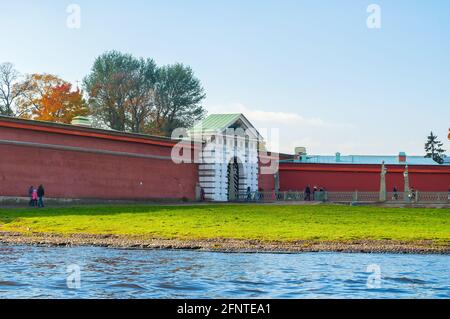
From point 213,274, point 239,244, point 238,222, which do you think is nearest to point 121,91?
point 238,222

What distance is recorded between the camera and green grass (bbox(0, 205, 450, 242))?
86.7 ft

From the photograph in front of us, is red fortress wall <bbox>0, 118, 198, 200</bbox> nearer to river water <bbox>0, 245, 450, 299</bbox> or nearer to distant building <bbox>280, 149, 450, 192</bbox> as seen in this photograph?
distant building <bbox>280, 149, 450, 192</bbox>

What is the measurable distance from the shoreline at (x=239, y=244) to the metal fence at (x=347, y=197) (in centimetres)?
2298

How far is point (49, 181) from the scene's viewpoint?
39.2 meters

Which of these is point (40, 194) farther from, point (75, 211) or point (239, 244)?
point (239, 244)

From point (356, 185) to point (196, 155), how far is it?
51.2 feet

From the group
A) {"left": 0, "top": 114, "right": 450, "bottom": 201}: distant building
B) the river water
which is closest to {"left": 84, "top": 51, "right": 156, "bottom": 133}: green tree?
{"left": 0, "top": 114, "right": 450, "bottom": 201}: distant building

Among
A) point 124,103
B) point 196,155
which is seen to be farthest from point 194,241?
point 124,103

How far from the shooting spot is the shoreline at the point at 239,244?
22.8 metres

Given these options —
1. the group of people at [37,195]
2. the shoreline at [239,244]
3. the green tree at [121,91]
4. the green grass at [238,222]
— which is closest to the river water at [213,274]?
the shoreline at [239,244]

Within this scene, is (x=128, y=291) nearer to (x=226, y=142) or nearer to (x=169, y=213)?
(x=169, y=213)

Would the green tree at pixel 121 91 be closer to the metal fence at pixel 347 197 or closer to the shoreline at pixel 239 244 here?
the metal fence at pixel 347 197

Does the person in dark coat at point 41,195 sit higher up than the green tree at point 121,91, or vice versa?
the green tree at point 121,91

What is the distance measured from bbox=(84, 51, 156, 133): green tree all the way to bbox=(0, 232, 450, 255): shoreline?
154 feet
